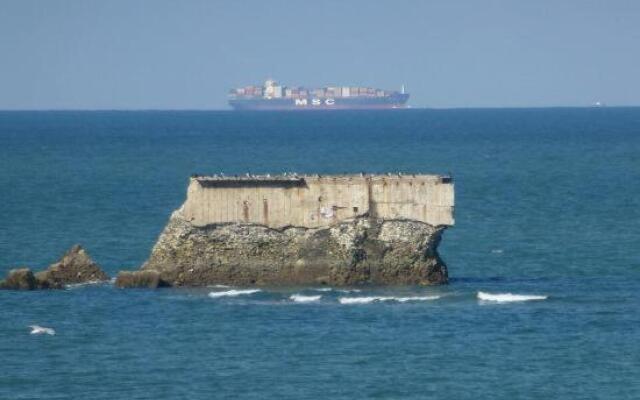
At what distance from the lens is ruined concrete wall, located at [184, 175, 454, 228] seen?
5422 centimetres

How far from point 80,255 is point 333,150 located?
98974mm

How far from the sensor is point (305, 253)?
179ft

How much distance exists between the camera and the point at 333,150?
156 metres

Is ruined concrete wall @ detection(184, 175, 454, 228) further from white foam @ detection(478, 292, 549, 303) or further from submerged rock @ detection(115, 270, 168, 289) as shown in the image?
white foam @ detection(478, 292, 549, 303)

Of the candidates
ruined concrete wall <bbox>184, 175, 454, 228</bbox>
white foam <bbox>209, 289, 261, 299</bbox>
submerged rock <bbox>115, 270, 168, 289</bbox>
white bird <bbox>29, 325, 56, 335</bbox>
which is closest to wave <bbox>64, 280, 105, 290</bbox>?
submerged rock <bbox>115, 270, 168, 289</bbox>

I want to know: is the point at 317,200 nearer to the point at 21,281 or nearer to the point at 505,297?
the point at 505,297

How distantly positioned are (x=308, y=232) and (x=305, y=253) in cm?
63

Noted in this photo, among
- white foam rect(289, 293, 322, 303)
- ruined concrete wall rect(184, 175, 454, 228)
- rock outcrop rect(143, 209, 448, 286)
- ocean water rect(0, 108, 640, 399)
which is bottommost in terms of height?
ocean water rect(0, 108, 640, 399)

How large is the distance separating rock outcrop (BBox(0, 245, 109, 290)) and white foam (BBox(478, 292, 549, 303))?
1204 cm

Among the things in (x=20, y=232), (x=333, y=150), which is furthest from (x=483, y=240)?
(x=333, y=150)

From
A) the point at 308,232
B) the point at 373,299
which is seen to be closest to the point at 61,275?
the point at 308,232

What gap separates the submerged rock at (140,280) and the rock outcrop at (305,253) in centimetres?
55

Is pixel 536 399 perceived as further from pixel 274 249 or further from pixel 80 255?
pixel 80 255

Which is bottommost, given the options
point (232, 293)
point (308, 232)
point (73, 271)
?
point (232, 293)
